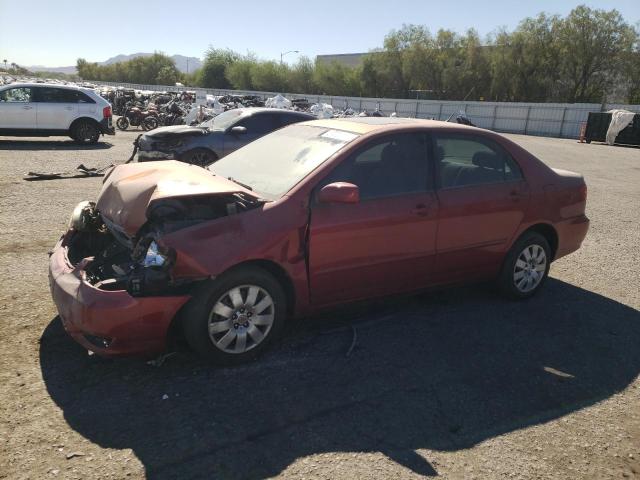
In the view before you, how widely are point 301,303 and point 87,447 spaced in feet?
5.40

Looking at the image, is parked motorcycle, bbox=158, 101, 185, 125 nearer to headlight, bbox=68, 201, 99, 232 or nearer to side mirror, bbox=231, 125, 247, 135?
side mirror, bbox=231, 125, 247, 135

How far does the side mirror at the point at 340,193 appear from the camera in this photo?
3.61 metres

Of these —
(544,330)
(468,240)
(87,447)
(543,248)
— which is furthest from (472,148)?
(87,447)

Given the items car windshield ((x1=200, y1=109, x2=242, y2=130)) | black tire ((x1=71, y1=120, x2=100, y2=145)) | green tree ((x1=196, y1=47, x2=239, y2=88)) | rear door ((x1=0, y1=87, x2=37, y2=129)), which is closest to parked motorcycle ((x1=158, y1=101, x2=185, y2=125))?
black tire ((x1=71, y1=120, x2=100, y2=145))

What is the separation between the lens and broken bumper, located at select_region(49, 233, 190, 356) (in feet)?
10.5

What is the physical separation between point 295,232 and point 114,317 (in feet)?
4.22

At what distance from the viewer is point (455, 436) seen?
3.05 m

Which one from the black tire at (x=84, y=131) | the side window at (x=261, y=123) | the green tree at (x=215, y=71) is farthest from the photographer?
the green tree at (x=215, y=71)

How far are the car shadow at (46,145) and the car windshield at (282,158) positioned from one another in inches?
477

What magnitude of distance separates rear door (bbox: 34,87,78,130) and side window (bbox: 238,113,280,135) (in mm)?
7331

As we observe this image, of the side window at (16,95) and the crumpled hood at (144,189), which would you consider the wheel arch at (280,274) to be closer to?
the crumpled hood at (144,189)

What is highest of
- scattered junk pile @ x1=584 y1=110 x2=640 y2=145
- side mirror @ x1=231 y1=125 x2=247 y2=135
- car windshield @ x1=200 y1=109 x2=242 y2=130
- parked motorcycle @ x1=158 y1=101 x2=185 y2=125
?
scattered junk pile @ x1=584 y1=110 x2=640 y2=145

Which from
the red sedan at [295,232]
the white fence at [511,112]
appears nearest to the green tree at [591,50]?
the white fence at [511,112]

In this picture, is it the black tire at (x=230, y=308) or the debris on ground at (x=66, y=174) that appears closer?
the black tire at (x=230, y=308)
